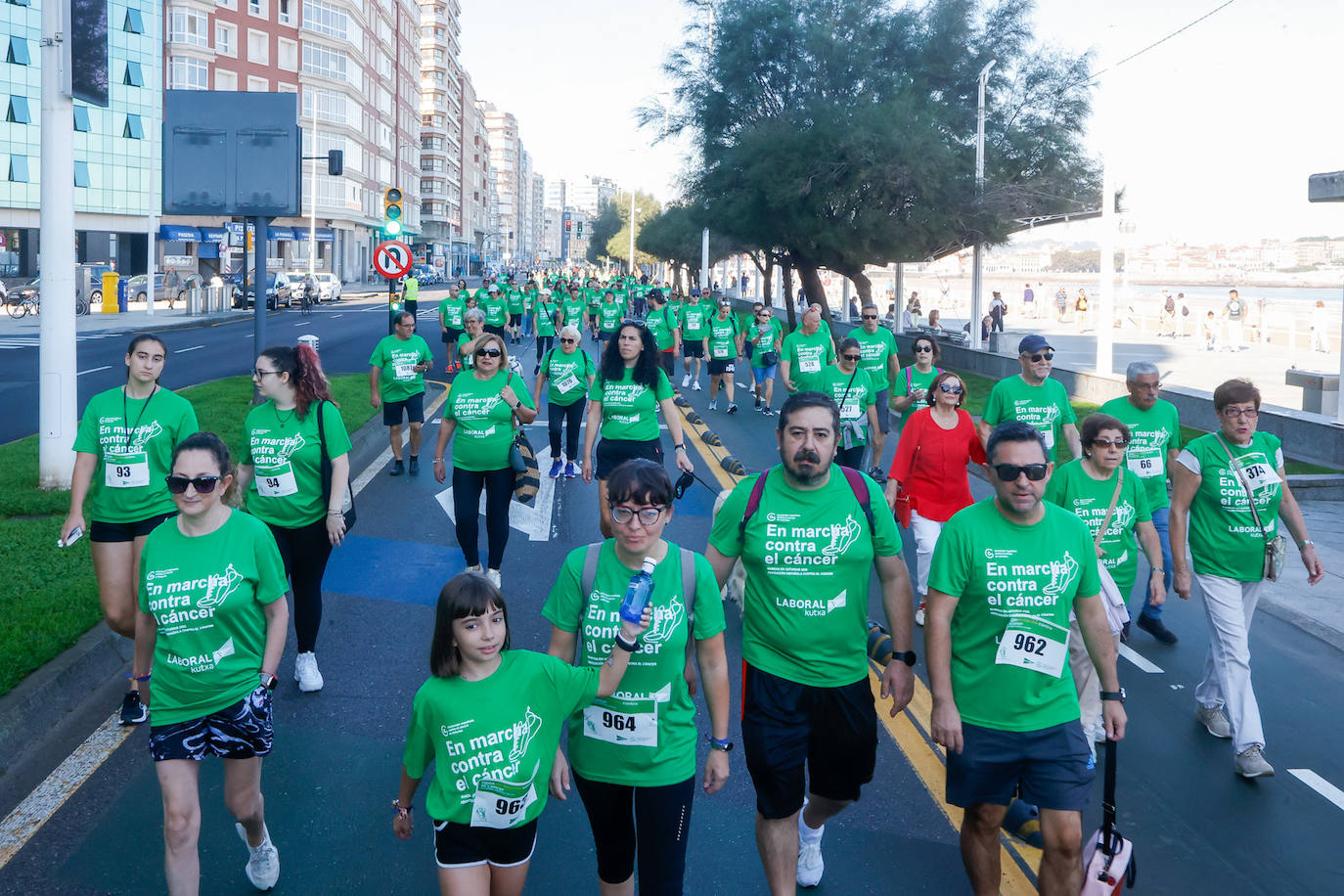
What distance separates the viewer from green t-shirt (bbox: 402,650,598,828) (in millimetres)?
3268

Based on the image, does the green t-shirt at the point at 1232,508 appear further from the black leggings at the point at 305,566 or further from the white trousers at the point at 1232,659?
the black leggings at the point at 305,566

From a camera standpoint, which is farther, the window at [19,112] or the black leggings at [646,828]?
the window at [19,112]

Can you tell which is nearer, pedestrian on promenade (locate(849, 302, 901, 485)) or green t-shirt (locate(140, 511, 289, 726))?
green t-shirt (locate(140, 511, 289, 726))

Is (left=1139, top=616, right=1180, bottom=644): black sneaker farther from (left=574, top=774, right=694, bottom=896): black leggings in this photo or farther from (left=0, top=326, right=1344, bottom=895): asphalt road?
(left=574, top=774, right=694, bottom=896): black leggings

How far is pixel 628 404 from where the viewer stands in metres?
8.29

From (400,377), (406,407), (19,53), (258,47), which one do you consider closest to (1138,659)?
(400,377)

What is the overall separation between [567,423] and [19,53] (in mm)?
56992

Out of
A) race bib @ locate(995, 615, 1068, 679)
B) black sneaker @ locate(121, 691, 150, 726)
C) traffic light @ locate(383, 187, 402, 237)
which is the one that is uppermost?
traffic light @ locate(383, 187, 402, 237)

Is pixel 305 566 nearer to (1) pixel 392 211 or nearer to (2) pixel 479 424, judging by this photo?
(2) pixel 479 424

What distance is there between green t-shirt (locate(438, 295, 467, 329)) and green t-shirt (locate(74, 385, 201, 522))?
1680cm

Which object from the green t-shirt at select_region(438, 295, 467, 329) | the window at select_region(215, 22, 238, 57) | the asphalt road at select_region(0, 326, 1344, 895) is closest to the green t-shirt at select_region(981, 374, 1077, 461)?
the asphalt road at select_region(0, 326, 1344, 895)

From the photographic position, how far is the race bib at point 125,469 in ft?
18.8

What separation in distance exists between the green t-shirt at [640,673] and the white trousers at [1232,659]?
10.1 feet


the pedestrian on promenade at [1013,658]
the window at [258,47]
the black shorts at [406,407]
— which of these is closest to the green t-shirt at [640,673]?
the pedestrian on promenade at [1013,658]
